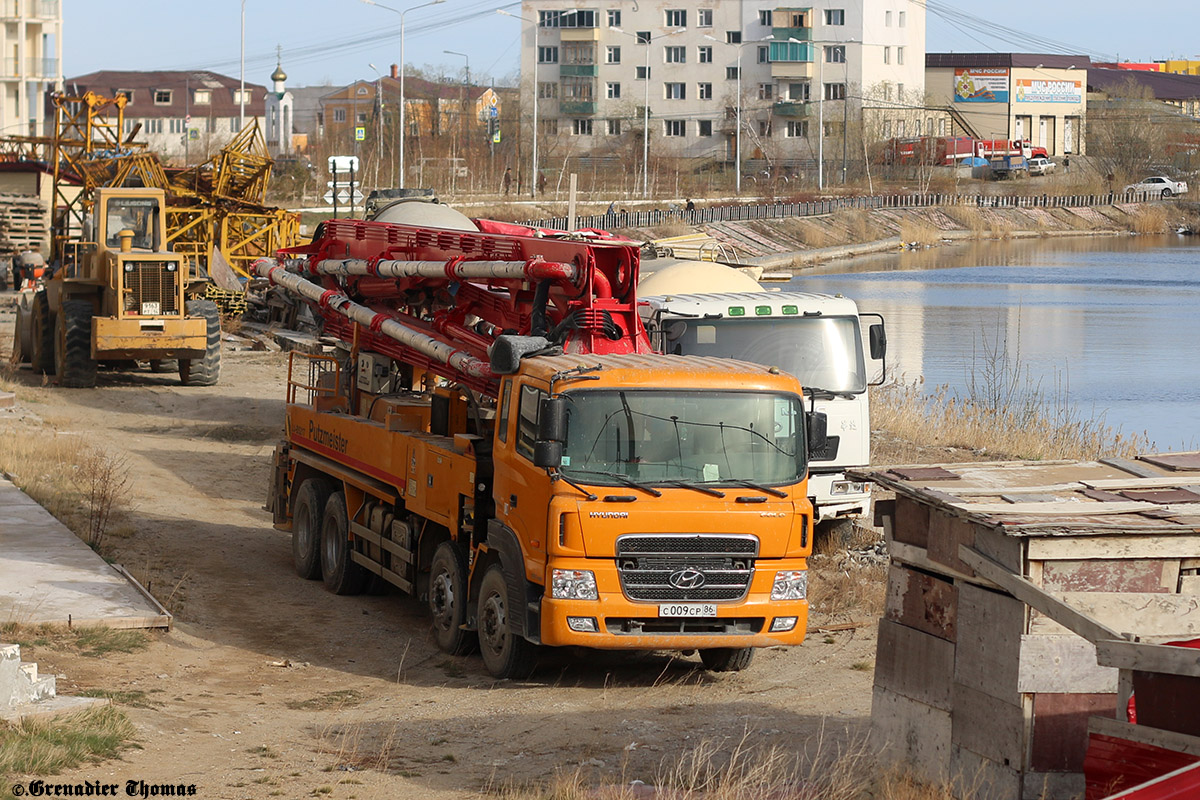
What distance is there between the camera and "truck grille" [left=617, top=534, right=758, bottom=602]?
36.0ft

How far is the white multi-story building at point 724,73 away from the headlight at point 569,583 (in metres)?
100

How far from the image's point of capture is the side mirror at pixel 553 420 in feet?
35.9

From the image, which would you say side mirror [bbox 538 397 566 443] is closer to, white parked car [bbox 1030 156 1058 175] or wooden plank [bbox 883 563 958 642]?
wooden plank [bbox 883 563 958 642]

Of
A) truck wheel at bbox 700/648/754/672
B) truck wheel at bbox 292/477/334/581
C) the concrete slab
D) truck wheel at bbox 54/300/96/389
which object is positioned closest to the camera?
truck wheel at bbox 700/648/754/672

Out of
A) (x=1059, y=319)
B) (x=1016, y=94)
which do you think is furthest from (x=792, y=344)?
(x=1016, y=94)

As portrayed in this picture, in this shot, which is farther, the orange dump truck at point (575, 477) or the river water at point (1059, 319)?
the river water at point (1059, 319)

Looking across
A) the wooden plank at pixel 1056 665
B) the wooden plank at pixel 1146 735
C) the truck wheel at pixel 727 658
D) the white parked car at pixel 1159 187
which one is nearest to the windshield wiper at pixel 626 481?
the truck wheel at pixel 727 658

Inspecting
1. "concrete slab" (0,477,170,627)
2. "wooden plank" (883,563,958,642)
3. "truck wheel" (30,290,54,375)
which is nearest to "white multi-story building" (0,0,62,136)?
"truck wheel" (30,290,54,375)

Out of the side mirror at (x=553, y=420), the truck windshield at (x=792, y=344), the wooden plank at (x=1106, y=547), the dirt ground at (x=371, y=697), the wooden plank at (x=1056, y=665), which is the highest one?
the truck windshield at (x=792, y=344)

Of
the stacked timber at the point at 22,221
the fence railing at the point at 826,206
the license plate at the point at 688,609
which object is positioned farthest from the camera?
the fence railing at the point at 826,206

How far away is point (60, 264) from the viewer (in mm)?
32344

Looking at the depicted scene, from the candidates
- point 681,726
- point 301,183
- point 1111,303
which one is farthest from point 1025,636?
point 301,183

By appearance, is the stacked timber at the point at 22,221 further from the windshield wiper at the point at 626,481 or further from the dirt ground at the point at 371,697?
the windshield wiper at the point at 626,481

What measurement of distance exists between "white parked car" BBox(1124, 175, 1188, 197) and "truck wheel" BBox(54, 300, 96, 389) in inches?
3348
